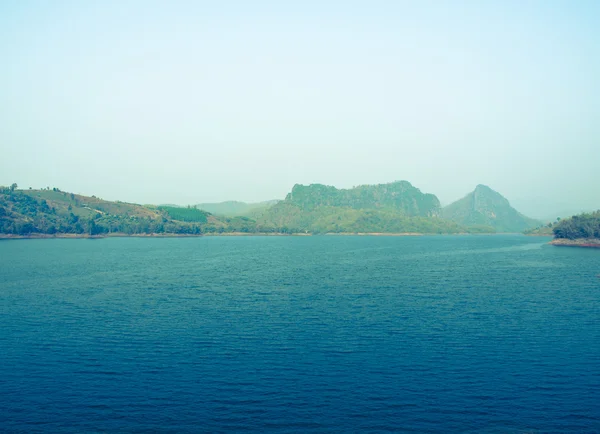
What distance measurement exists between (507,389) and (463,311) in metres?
32.3

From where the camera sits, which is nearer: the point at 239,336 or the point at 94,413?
the point at 94,413

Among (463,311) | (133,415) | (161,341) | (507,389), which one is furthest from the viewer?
(463,311)

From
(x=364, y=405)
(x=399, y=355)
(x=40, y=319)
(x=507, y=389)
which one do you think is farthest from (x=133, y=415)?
(x=40, y=319)

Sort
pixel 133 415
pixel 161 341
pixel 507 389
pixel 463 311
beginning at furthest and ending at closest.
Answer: pixel 463 311
pixel 161 341
pixel 507 389
pixel 133 415

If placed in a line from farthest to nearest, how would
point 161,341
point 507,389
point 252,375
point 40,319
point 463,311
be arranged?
1. point 463,311
2. point 40,319
3. point 161,341
4. point 252,375
5. point 507,389

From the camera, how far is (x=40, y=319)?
Result: 6806cm

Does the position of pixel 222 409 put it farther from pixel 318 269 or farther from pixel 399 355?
pixel 318 269

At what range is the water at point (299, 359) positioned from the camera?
38.1 m

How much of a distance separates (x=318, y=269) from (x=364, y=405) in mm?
101719

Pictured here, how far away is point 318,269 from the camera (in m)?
142

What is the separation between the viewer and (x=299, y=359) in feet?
167

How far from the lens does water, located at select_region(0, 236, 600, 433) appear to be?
125 ft

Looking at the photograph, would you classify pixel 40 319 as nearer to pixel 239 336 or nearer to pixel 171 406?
pixel 239 336

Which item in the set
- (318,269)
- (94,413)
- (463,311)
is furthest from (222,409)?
(318,269)
